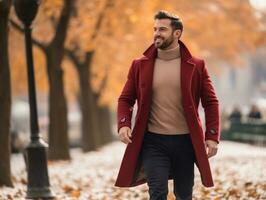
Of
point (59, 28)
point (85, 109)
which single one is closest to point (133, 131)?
point (59, 28)

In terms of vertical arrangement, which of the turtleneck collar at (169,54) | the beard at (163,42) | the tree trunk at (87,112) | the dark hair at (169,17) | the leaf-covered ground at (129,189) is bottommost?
the tree trunk at (87,112)

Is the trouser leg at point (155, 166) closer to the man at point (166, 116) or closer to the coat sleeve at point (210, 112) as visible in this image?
the man at point (166, 116)

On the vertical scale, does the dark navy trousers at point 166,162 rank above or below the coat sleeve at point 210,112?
below

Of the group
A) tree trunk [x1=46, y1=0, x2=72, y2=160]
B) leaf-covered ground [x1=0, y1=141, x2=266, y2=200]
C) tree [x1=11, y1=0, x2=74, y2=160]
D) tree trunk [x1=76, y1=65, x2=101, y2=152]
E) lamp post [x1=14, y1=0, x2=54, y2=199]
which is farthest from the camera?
tree trunk [x1=76, y1=65, x2=101, y2=152]

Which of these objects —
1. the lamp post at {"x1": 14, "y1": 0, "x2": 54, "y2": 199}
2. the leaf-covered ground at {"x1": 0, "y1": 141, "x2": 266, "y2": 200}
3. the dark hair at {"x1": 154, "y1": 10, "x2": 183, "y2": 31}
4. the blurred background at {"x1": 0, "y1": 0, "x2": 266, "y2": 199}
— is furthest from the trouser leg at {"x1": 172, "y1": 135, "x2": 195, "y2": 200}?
the blurred background at {"x1": 0, "y1": 0, "x2": 266, "y2": 199}

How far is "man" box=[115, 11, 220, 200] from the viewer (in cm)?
725

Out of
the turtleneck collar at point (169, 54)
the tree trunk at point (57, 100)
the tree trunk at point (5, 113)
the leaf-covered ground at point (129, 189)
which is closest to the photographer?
the turtleneck collar at point (169, 54)

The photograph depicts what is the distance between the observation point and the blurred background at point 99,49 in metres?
23.2

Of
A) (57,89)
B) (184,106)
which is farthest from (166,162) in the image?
(57,89)

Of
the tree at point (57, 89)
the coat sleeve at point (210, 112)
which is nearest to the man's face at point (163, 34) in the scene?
the coat sleeve at point (210, 112)

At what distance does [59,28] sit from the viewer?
21875 millimetres

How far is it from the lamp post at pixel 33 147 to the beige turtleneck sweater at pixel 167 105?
16.0ft

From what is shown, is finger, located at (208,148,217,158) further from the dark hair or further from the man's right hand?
the dark hair

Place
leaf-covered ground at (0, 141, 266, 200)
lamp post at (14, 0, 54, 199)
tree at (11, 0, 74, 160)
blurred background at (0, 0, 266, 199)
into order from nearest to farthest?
1. leaf-covered ground at (0, 141, 266, 200)
2. lamp post at (14, 0, 54, 199)
3. tree at (11, 0, 74, 160)
4. blurred background at (0, 0, 266, 199)
